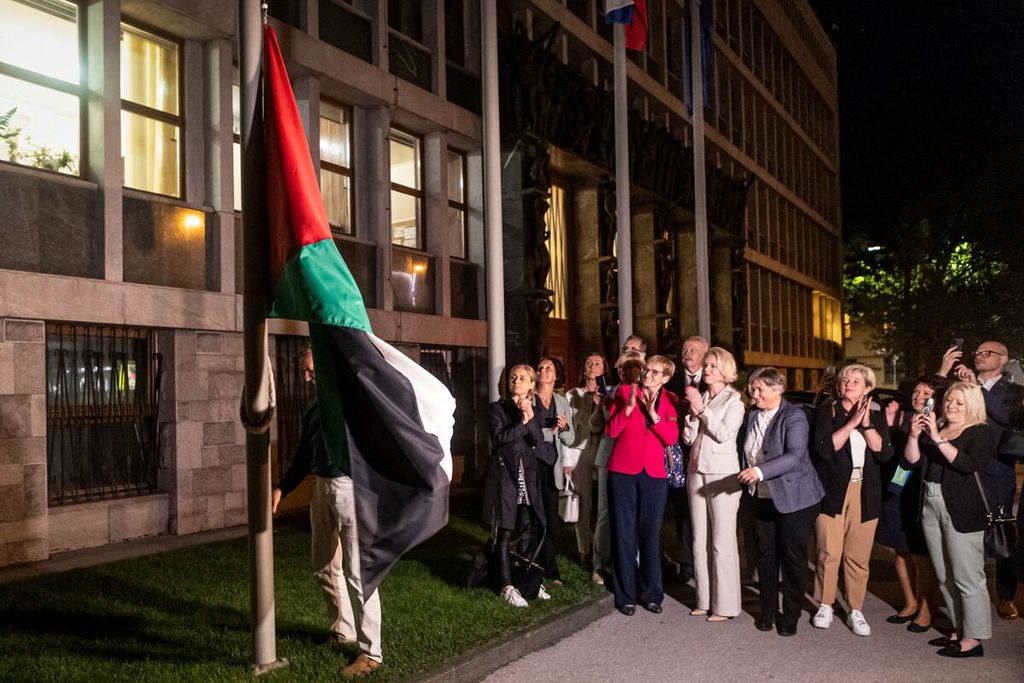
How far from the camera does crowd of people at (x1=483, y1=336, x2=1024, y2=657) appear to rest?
6715 mm

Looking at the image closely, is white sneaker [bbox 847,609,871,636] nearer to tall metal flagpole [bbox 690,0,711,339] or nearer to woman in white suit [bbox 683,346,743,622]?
woman in white suit [bbox 683,346,743,622]

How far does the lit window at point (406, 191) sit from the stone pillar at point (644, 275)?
32.3 feet

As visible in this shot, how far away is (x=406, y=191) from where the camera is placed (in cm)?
1644

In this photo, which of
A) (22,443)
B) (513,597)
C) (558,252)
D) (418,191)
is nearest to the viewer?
(513,597)

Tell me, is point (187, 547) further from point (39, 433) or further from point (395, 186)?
point (395, 186)

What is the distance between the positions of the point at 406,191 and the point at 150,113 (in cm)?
539

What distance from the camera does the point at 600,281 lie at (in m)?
22.1

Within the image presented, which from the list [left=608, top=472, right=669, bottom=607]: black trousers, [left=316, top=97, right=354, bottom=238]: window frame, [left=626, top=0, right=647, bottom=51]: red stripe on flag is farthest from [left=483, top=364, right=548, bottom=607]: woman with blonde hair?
[left=626, top=0, right=647, bottom=51]: red stripe on flag

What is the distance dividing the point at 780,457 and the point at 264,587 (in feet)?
12.4

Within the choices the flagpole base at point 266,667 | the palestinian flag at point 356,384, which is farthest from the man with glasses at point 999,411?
the flagpole base at point 266,667

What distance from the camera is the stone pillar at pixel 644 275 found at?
25469 mm

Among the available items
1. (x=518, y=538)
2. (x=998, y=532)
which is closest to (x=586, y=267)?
(x=518, y=538)

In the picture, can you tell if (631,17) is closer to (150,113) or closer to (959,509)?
(150,113)

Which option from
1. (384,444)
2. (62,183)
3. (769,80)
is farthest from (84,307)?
(769,80)
